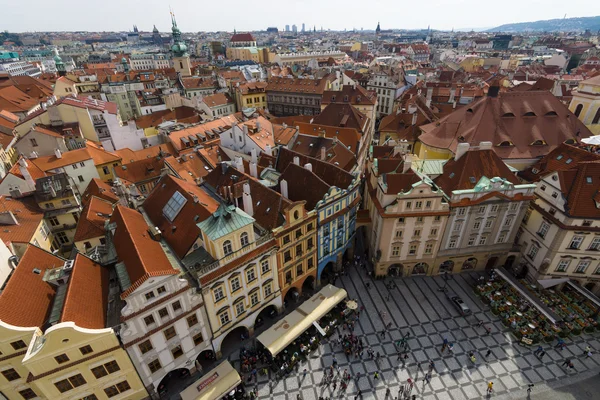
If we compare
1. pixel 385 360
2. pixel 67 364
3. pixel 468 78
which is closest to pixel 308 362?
pixel 385 360

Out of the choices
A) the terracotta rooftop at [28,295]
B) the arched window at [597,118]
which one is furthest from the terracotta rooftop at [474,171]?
the terracotta rooftop at [28,295]

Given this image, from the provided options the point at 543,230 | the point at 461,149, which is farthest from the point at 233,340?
the point at 543,230

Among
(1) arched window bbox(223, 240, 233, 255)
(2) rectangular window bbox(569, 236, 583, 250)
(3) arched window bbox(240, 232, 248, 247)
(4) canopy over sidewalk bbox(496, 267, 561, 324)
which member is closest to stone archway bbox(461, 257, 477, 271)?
(4) canopy over sidewalk bbox(496, 267, 561, 324)

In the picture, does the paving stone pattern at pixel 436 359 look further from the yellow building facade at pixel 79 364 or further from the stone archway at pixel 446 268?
the yellow building facade at pixel 79 364

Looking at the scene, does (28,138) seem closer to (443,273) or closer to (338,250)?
(338,250)

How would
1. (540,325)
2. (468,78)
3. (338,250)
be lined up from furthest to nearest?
(468,78), (338,250), (540,325)

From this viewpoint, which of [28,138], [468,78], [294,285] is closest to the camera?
[294,285]

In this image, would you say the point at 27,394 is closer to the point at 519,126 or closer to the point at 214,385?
the point at 214,385
